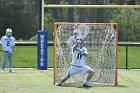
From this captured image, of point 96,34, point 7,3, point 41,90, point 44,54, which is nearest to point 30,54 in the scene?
point 7,3

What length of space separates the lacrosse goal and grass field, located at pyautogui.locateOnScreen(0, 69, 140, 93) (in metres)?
0.48

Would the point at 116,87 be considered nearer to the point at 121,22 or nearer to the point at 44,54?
the point at 44,54

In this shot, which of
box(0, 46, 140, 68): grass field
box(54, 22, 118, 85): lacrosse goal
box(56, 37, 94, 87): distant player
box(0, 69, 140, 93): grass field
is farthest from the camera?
box(0, 46, 140, 68): grass field

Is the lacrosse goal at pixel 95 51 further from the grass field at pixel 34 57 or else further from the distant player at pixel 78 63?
the grass field at pixel 34 57

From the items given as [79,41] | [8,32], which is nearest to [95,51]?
[79,41]

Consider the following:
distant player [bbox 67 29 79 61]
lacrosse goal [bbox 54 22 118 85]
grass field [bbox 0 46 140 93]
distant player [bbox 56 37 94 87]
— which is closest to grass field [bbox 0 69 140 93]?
grass field [bbox 0 46 140 93]

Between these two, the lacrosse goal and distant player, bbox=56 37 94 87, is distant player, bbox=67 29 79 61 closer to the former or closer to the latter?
distant player, bbox=56 37 94 87

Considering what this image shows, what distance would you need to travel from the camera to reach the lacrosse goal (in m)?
17.6

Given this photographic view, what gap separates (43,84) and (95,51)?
191 centimetres

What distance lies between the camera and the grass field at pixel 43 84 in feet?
51.8

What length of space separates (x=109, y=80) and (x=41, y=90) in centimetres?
262

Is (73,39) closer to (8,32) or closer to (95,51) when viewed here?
(95,51)

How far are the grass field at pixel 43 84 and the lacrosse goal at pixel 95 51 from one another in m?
0.48

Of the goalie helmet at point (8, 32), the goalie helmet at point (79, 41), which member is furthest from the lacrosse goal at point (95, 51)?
the goalie helmet at point (8, 32)
